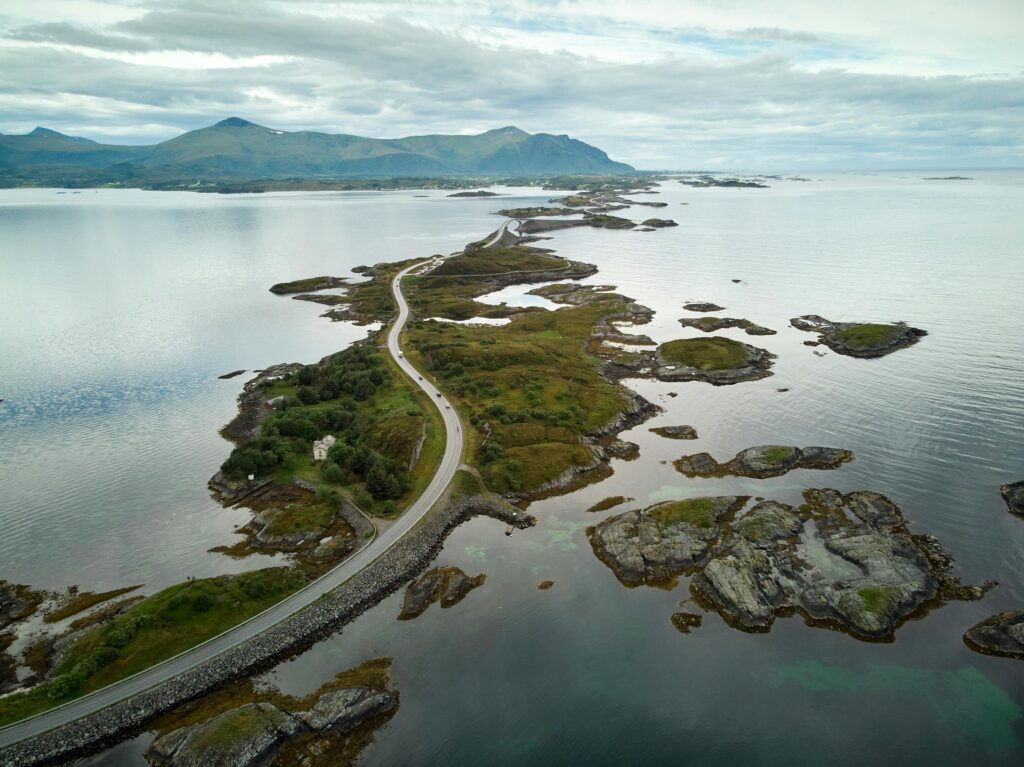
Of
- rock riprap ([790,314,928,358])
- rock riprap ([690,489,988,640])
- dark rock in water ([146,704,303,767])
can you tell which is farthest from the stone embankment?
rock riprap ([790,314,928,358])

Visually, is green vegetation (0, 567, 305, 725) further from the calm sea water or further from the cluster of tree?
the cluster of tree

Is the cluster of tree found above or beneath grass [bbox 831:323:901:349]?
beneath

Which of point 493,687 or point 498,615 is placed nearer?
point 493,687

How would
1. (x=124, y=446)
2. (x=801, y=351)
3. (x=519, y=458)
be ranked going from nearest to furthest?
1. (x=519, y=458)
2. (x=124, y=446)
3. (x=801, y=351)

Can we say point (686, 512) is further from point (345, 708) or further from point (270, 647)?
point (270, 647)

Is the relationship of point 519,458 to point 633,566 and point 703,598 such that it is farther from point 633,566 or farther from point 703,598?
point 703,598

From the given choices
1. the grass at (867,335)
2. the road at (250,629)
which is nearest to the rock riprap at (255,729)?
the road at (250,629)

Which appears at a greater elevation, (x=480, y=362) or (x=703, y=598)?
(x=480, y=362)

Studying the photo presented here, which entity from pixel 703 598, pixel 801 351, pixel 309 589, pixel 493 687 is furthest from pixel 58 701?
pixel 801 351
